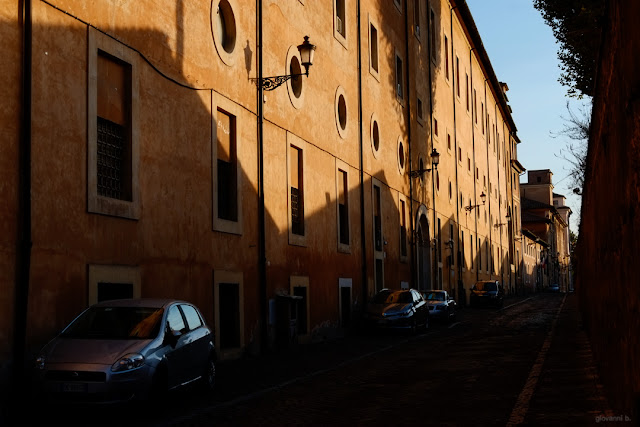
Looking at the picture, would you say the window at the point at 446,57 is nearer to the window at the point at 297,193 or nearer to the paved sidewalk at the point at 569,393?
the window at the point at 297,193

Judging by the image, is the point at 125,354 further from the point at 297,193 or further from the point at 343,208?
the point at 343,208

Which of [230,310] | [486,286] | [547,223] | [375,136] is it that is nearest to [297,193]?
[230,310]

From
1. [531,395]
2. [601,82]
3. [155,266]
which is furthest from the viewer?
[155,266]

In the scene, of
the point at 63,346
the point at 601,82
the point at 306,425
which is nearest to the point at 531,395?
the point at 306,425

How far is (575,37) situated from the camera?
24.5m

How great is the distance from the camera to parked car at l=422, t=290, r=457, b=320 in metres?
31.3

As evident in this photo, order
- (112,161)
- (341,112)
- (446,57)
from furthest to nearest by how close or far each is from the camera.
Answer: (446,57), (341,112), (112,161)

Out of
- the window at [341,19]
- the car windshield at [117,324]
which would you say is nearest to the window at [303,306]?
the window at [341,19]

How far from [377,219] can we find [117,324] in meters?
19.7

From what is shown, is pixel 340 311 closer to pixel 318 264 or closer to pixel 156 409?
pixel 318 264

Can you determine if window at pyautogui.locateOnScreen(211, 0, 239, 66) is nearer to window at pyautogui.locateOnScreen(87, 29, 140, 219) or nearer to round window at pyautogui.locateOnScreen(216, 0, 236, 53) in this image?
round window at pyautogui.locateOnScreen(216, 0, 236, 53)

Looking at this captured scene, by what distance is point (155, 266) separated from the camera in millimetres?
15031

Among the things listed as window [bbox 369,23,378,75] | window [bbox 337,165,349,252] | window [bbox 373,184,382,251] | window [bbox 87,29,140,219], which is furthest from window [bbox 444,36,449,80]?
window [bbox 87,29,140,219]

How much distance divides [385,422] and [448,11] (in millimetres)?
39546
